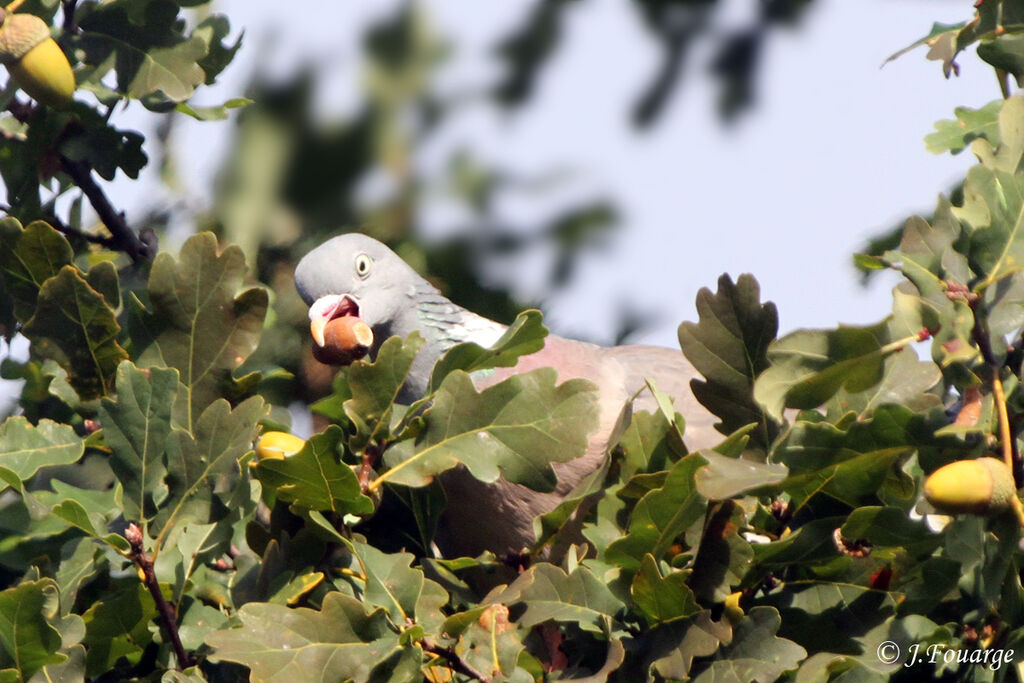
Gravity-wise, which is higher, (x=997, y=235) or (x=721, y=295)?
(x=997, y=235)

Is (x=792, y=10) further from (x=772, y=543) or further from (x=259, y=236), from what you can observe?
(x=772, y=543)

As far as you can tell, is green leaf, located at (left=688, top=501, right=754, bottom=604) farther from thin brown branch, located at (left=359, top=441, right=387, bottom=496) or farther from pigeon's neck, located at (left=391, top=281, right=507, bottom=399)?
pigeon's neck, located at (left=391, top=281, right=507, bottom=399)

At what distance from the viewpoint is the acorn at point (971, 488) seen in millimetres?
1218

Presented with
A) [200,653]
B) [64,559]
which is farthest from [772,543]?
[64,559]

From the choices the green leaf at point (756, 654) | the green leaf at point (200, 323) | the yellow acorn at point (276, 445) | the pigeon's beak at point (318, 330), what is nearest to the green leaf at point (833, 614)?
the green leaf at point (756, 654)

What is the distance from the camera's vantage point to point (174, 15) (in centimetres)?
205

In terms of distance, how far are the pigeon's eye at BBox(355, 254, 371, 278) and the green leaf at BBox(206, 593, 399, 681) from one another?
95 cm

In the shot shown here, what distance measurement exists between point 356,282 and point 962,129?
1.12 m

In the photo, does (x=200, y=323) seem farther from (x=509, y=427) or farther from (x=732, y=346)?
(x=732, y=346)

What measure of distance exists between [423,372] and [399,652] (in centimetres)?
89

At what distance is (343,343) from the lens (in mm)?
2064

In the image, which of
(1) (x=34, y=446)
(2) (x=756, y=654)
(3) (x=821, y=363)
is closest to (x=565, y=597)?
(2) (x=756, y=654)

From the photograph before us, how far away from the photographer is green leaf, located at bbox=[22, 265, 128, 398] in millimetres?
1645

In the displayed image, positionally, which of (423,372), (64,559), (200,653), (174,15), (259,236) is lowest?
(200,653)
